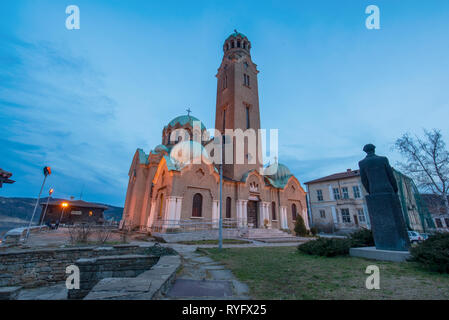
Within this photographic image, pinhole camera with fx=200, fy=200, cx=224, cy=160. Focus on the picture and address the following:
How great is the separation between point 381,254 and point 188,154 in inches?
641

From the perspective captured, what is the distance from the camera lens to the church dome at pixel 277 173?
87.4ft

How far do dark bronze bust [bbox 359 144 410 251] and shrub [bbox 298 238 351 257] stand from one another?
1047 mm

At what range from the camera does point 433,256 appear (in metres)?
→ 4.79

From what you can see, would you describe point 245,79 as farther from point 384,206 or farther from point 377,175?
point 384,206

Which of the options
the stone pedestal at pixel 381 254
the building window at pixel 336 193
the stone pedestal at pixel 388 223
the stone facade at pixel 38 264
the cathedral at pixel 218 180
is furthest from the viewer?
the building window at pixel 336 193

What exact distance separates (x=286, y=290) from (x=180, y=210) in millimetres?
14471

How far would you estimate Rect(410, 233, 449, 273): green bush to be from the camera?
455cm

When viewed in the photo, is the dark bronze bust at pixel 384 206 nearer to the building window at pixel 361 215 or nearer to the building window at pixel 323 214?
the building window at pixel 361 215

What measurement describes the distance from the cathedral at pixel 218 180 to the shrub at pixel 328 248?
34.7 feet

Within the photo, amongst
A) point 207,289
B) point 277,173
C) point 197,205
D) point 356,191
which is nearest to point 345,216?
point 356,191

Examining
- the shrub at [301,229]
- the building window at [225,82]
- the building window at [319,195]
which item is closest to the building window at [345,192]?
the building window at [319,195]

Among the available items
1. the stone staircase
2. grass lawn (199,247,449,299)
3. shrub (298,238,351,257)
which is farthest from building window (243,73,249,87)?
grass lawn (199,247,449,299)
